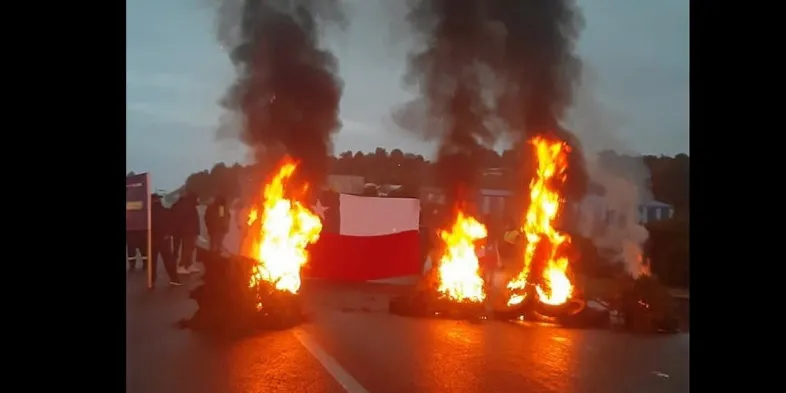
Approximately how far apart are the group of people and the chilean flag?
468mm

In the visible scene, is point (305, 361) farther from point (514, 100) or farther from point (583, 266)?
point (514, 100)

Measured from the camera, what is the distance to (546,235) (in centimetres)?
333

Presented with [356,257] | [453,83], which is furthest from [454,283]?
[453,83]

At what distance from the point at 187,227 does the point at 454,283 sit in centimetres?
134

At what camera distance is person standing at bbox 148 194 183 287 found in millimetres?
3084

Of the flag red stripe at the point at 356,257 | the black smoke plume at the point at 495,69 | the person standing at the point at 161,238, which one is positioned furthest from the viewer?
the black smoke plume at the point at 495,69

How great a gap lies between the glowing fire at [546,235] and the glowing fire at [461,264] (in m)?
0.20

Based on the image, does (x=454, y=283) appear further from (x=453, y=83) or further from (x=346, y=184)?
(x=453, y=83)

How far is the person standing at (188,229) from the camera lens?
3055 millimetres

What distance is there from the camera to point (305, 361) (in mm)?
3025

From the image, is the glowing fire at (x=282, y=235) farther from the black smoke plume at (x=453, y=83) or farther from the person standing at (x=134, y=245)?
the black smoke plume at (x=453, y=83)

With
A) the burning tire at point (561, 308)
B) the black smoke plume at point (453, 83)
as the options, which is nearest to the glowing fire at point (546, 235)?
the burning tire at point (561, 308)
